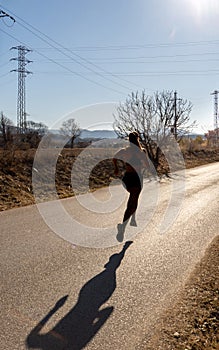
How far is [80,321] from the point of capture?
11.4 feet

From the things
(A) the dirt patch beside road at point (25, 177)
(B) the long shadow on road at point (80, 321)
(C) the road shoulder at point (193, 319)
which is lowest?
(C) the road shoulder at point (193, 319)

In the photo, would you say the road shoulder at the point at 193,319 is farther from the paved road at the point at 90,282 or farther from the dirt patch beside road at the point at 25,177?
the dirt patch beside road at the point at 25,177

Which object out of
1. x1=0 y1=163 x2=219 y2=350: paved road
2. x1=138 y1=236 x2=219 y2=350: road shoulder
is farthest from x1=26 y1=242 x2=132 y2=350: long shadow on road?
x1=138 y1=236 x2=219 y2=350: road shoulder

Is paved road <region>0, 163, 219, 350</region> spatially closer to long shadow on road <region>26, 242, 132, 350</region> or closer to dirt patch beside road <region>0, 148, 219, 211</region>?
long shadow on road <region>26, 242, 132, 350</region>

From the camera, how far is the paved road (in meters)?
3.25

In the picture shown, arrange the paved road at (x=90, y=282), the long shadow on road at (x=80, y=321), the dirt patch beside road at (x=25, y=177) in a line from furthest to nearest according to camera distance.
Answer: the dirt patch beside road at (x=25, y=177), the paved road at (x=90, y=282), the long shadow on road at (x=80, y=321)

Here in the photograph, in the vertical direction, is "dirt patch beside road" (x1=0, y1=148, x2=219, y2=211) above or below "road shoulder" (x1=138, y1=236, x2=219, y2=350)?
above

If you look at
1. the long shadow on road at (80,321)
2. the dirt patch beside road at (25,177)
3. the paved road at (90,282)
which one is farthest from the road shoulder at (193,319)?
the dirt patch beside road at (25,177)

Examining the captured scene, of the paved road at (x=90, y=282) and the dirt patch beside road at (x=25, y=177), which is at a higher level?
Answer: the dirt patch beside road at (x=25, y=177)

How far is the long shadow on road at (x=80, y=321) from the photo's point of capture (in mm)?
3090

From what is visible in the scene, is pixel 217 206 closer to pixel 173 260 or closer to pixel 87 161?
pixel 173 260

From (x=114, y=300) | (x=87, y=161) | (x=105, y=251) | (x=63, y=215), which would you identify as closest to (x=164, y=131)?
(x=87, y=161)

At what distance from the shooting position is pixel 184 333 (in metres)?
3.28

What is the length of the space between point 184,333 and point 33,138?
2162 cm
